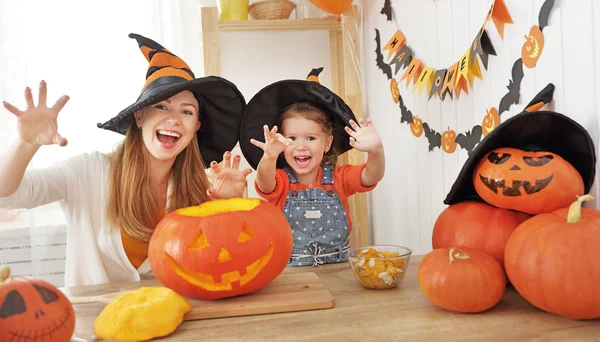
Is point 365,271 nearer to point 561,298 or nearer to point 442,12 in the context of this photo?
point 561,298

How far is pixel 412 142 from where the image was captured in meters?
1.81

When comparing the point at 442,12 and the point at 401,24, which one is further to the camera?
the point at 401,24

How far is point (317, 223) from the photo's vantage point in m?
1.54

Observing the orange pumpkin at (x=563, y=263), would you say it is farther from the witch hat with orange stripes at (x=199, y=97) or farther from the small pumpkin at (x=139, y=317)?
the witch hat with orange stripes at (x=199, y=97)

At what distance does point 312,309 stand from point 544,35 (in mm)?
758

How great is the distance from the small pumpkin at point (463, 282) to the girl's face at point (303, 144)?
28.0 inches

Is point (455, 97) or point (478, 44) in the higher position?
point (478, 44)

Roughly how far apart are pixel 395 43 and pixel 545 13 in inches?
33.3

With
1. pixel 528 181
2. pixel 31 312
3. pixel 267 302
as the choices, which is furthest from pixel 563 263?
pixel 31 312

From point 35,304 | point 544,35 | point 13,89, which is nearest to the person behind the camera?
point 35,304

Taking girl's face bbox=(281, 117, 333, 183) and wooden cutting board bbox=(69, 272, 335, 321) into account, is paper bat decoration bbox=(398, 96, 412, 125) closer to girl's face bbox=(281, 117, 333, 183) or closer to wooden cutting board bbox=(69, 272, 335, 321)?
girl's face bbox=(281, 117, 333, 183)

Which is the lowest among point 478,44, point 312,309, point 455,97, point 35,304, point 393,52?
point 312,309

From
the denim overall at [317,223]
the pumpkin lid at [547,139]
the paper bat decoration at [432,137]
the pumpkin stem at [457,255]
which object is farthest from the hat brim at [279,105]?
the pumpkin stem at [457,255]

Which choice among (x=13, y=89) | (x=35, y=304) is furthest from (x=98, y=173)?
(x=13, y=89)
